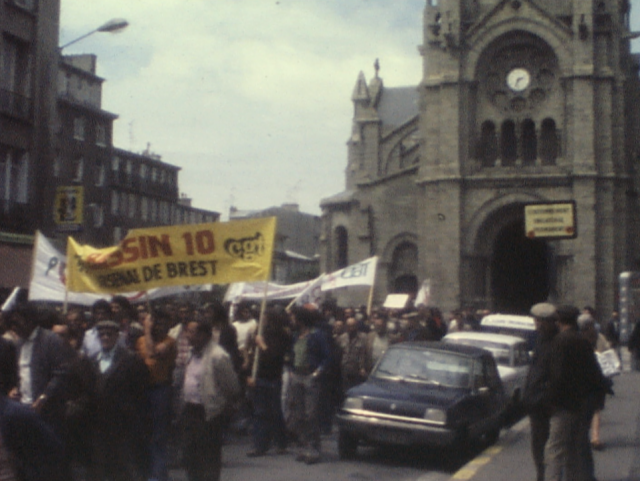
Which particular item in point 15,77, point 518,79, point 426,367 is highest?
point 518,79

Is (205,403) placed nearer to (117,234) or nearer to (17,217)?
(17,217)

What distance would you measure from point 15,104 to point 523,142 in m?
22.8

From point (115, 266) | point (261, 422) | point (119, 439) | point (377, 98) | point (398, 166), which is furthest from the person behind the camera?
point (377, 98)

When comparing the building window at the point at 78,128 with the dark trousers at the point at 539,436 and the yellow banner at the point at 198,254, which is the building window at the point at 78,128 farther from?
the dark trousers at the point at 539,436

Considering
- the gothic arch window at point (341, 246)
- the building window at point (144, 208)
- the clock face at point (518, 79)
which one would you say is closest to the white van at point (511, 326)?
the clock face at point (518, 79)

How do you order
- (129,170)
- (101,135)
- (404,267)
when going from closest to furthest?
(404,267)
(101,135)
(129,170)

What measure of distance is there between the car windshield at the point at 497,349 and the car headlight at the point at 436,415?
5.53 meters

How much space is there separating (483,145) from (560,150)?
2.97m

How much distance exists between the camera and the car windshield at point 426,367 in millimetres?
11961

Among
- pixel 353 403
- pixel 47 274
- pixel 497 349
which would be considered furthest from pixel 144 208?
pixel 353 403

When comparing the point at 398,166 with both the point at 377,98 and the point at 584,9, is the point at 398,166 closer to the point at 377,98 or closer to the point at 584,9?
the point at 377,98

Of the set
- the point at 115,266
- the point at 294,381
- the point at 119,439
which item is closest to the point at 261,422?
the point at 294,381

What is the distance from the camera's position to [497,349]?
55.1 ft

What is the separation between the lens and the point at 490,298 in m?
39.2
